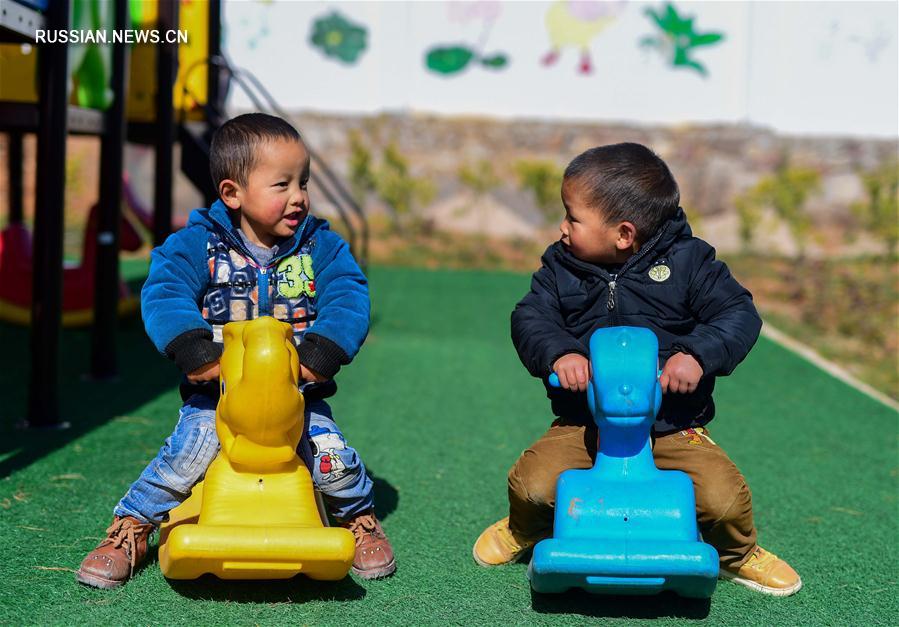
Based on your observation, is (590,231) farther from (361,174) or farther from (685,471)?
(361,174)

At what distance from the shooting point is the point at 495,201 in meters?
14.2

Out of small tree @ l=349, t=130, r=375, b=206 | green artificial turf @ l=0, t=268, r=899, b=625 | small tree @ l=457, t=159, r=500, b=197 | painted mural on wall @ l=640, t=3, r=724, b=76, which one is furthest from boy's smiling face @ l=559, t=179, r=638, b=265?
painted mural on wall @ l=640, t=3, r=724, b=76

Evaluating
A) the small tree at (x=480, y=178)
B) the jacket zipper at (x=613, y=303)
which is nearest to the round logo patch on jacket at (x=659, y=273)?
the jacket zipper at (x=613, y=303)

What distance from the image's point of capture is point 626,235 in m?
2.68

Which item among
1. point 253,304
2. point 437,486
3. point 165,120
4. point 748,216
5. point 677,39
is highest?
point 677,39

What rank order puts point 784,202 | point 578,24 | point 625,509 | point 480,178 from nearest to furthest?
point 625,509 < point 784,202 < point 480,178 < point 578,24

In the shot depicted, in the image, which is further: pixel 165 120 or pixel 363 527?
pixel 165 120

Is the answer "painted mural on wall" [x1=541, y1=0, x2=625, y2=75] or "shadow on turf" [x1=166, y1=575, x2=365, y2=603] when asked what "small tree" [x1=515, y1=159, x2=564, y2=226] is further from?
"shadow on turf" [x1=166, y1=575, x2=365, y2=603]

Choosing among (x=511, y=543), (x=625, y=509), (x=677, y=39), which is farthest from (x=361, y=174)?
(x=625, y=509)

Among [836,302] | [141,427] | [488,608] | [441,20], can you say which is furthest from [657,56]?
[488,608]

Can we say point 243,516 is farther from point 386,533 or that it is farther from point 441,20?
point 441,20

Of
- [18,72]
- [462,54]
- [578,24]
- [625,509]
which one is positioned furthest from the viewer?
[578,24]

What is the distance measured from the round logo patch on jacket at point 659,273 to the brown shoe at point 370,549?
1.02 m

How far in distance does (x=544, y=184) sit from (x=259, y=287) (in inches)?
426
